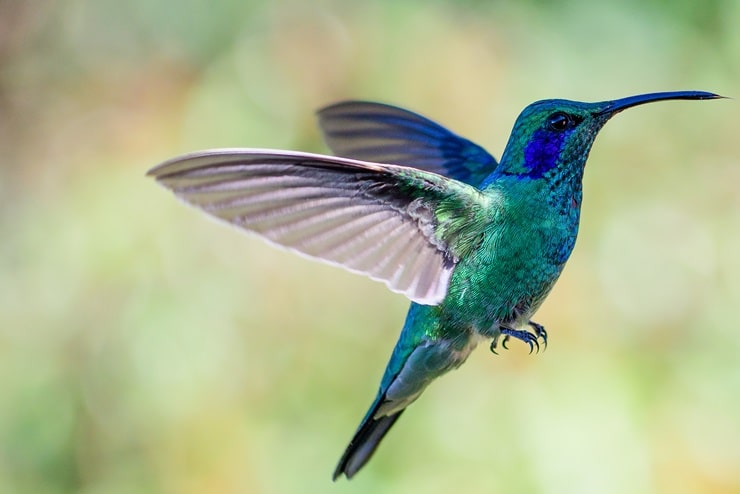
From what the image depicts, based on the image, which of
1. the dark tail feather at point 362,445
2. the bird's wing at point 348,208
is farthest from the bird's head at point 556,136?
the dark tail feather at point 362,445

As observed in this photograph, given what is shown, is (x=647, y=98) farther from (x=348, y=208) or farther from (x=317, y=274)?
(x=317, y=274)

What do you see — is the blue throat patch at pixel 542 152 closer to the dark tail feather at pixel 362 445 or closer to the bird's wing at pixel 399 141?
the bird's wing at pixel 399 141

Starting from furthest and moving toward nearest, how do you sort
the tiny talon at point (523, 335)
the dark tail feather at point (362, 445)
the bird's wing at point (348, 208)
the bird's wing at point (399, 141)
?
1. the bird's wing at point (399, 141)
2. the dark tail feather at point (362, 445)
3. the tiny talon at point (523, 335)
4. the bird's wing at point (348, 208)

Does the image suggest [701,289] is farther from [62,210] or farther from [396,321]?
[62,210]

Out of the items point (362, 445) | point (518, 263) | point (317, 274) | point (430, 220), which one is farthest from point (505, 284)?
point (317, 274)

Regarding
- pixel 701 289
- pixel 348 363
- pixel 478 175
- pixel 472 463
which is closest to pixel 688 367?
pixel 701 289

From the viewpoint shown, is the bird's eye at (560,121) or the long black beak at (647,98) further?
the bird's eye at (560,121)
